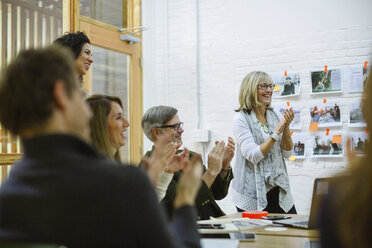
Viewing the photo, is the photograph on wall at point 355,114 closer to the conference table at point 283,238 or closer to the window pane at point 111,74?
the window pane at point 111,74

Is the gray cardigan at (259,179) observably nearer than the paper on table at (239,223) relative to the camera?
No

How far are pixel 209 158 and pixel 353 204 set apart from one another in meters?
1.68

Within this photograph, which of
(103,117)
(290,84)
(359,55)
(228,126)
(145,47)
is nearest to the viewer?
(103,117)

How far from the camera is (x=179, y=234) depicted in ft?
3.60

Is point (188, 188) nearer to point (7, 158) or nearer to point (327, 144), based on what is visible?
point (7, 158)

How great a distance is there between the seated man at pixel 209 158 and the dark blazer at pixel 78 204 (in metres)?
1.34

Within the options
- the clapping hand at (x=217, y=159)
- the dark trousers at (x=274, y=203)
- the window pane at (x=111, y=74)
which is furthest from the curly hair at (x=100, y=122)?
the window pane at (x=111, y=74)

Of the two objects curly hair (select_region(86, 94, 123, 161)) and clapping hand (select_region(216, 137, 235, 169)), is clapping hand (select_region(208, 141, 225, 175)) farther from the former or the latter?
curly hair (select_region(86, 94, 123, 161))

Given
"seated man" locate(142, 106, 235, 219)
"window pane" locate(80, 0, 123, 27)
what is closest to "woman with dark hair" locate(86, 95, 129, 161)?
"seated man" locate(142, 106, 235, 219)

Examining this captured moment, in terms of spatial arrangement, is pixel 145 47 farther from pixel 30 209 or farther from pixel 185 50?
pixel 30 209

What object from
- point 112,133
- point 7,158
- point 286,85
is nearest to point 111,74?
point 7,158

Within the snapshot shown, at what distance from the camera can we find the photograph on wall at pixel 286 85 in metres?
4.29

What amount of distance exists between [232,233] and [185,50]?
3.38 m

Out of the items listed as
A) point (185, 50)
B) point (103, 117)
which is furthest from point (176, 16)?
point (103, 117)
